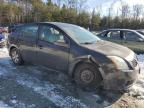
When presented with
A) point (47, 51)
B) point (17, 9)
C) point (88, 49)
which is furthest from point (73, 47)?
point (17, 9)

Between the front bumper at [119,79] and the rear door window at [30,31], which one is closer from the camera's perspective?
the front bumper at [119,79]

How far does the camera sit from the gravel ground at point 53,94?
5756 millimetres

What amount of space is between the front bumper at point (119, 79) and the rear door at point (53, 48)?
4.06 feet

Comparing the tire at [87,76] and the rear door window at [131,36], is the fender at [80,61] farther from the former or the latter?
the rear door window at [131,36]

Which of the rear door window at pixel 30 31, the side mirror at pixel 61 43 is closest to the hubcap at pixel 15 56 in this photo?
the rear door window at pixel 30 31

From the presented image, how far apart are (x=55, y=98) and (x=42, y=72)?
1.94m

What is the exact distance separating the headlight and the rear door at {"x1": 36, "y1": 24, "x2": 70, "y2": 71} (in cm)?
126

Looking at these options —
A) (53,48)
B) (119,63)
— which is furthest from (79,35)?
(119,63)

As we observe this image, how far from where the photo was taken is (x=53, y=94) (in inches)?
244

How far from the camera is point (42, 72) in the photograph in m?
7.80

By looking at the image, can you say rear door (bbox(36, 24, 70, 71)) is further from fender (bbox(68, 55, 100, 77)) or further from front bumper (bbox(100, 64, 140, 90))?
front bumper (bbox(100, 64, 140, 90))

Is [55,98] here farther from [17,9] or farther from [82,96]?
[17,9]

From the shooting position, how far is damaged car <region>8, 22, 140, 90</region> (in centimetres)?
591

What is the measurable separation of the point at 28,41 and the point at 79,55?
220cm
